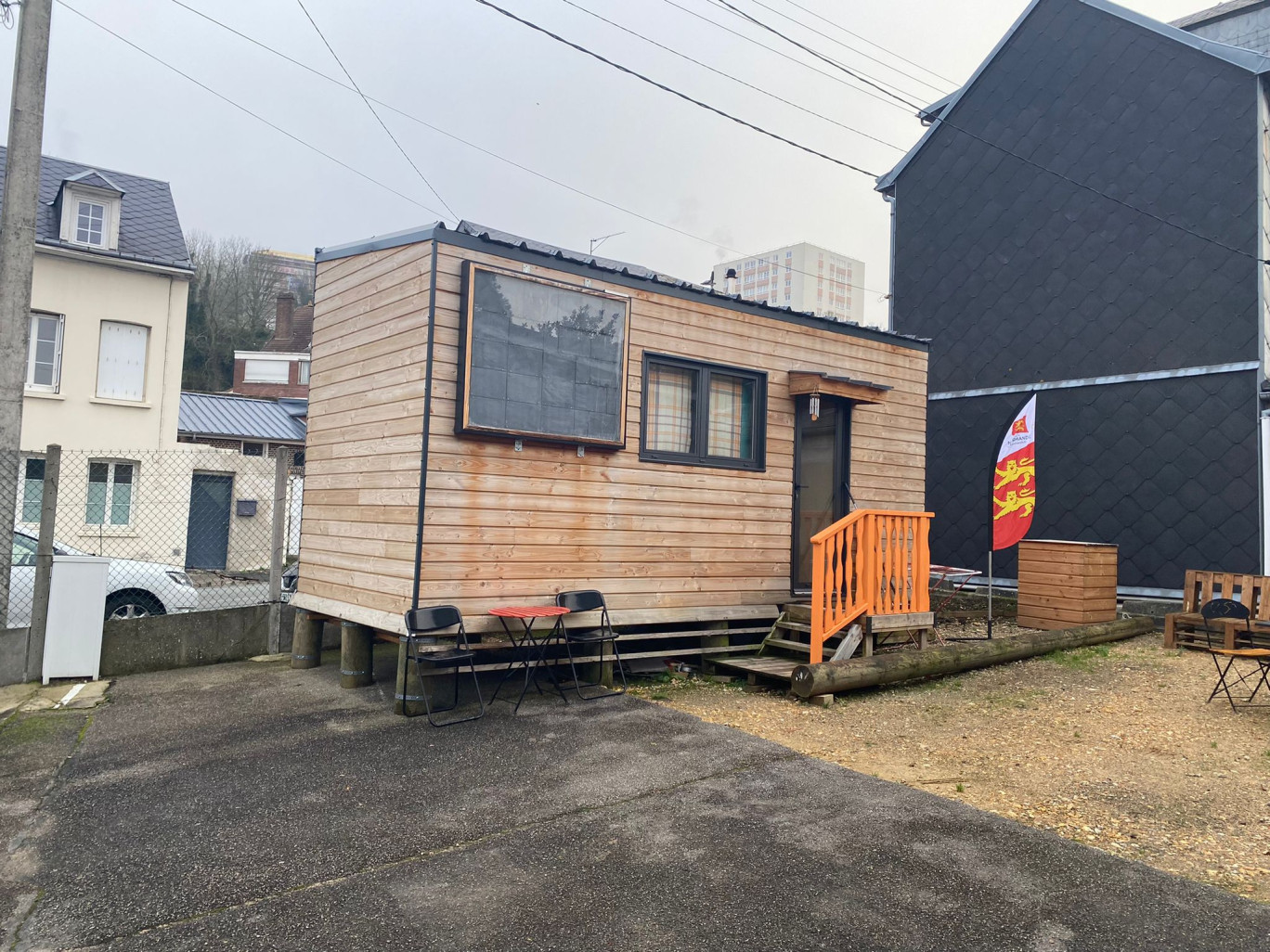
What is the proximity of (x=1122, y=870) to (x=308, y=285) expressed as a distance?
158 feet

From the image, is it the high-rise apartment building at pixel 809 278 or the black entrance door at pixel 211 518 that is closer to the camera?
the black entrance door at pixel 211 518

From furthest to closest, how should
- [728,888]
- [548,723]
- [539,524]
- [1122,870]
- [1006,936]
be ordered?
[539,524], [548,723], [1122,870], [728,888], [1006,936]

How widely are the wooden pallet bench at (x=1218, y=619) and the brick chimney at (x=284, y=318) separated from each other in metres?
32.6

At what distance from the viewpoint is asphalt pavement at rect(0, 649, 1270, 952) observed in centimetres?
290

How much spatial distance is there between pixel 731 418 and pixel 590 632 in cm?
246

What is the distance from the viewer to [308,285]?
45562 millimetres

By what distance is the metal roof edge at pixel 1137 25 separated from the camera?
9.88 meters

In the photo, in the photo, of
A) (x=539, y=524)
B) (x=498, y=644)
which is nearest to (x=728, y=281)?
(x=539, y=524)

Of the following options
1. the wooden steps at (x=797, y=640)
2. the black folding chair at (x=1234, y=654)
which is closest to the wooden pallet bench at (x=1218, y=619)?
the black folding chair at (x=1234, y=654)

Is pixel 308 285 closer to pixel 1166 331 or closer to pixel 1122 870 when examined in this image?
pixel 1166 331

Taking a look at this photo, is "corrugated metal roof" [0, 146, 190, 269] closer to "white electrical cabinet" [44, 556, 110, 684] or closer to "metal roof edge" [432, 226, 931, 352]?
"white electrical cabinet" [44, 556, 110, 684]

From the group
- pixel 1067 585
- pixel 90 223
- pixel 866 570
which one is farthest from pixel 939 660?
pixel 90 223

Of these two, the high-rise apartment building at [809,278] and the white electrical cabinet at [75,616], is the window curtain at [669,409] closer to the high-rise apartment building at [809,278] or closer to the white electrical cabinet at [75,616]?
the white electrical cabinet at [75,616]

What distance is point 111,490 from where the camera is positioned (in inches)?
630
